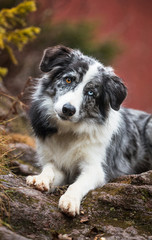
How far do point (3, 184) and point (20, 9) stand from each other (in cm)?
378

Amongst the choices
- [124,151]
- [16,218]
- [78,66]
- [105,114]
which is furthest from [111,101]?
[16,218]

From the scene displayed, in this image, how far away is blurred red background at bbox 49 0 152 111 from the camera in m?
12.1

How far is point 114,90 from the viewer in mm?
4027

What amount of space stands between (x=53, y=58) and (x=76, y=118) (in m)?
0.95

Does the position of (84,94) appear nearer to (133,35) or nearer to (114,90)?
(114,90)

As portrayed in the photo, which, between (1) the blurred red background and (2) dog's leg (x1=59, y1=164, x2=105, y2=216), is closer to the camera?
(2) dog's leg (x1=59, y1=164, x2=105, y2=216)

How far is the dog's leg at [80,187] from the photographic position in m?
2.87

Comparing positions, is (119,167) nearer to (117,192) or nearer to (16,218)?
(117,192)

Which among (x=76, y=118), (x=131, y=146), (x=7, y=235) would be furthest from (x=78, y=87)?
(x=7, y=235)

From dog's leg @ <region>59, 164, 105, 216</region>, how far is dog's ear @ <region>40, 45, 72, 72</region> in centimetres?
132

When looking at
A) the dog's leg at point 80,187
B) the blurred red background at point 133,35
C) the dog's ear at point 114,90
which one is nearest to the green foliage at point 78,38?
the blurred red background at point 133,35

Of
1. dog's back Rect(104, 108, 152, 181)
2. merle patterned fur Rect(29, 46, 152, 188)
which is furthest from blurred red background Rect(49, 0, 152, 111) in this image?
merle patterned fur Rect(29, 46, 152, 188)

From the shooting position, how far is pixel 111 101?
401 cm

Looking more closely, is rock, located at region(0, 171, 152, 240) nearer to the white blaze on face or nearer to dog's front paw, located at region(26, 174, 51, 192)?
dog's front paw, located at region(26, 174, 51, 192)
